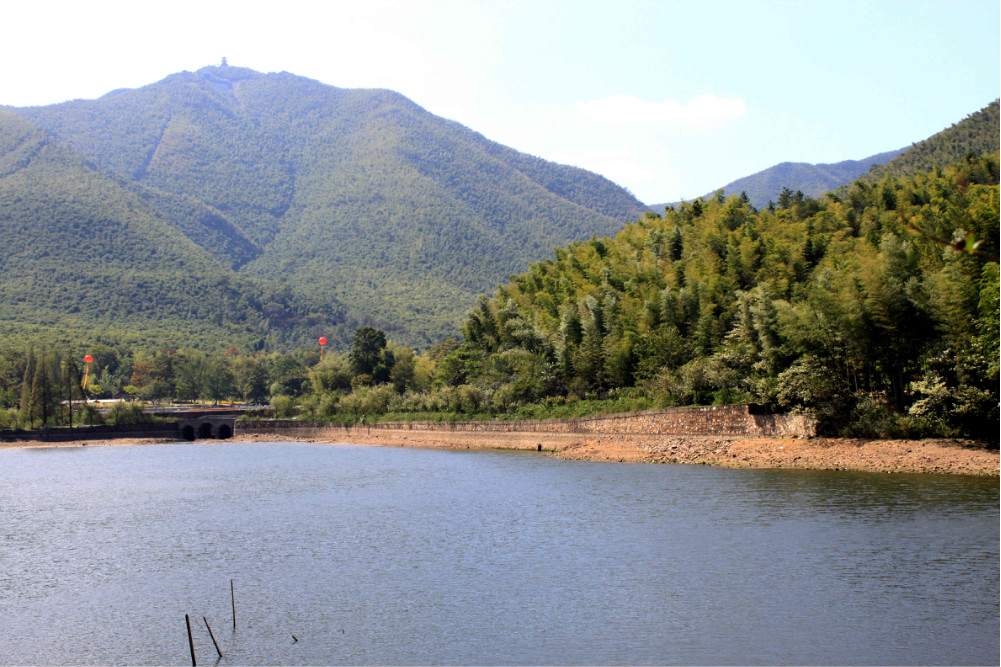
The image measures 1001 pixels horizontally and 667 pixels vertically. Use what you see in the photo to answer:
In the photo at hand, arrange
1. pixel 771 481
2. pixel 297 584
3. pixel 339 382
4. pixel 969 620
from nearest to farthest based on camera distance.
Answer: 1. pixel 969 620
2. pixel 297 584
3. pixel 771 481
4. pixel 339 382

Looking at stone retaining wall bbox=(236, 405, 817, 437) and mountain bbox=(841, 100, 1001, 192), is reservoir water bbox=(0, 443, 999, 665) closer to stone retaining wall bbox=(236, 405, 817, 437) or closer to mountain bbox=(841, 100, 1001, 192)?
stone retaining wall bbox=(236, 405, 817, 437)

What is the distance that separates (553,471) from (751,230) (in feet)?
81.7

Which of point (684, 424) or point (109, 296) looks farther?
point (109, 296)

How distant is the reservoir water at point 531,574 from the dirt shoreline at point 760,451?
1.51 m

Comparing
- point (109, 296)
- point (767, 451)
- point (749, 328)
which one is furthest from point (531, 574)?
point (109, 296)

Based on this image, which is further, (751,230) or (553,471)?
(751,230)

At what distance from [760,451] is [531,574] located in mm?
20641

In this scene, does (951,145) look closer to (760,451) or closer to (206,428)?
(760,451)

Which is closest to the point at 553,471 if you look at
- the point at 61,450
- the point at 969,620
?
the point at 969,620

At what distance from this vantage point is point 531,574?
65.6 ft

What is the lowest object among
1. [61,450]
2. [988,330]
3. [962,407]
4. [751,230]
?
[61,450]

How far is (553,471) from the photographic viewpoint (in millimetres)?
40875

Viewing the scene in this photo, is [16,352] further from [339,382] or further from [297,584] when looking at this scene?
[297,584]

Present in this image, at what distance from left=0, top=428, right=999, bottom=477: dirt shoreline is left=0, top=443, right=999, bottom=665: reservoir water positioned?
59.6 inches
